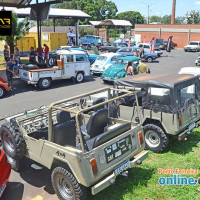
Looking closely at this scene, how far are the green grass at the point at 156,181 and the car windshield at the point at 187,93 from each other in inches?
52.4

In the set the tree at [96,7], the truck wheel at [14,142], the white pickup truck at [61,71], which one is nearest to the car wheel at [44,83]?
the white pickup truck at [61,71]

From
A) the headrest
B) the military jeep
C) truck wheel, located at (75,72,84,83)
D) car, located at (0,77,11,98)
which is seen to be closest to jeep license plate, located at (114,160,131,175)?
the military jeep

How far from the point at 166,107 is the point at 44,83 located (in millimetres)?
9333

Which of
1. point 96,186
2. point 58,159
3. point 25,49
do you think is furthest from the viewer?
point 25,49

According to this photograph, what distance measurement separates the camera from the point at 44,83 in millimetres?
14523

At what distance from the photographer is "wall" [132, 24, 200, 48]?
45.5 metres

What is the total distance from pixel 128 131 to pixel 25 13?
25203 millimetres

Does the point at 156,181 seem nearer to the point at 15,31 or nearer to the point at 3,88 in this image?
the point at 3,88

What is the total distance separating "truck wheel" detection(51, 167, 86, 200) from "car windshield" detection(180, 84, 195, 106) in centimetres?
365

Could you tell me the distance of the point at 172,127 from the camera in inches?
257

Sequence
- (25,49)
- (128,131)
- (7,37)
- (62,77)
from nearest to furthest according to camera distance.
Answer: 1. (128,131)
2. (62,77)
3. (7,37)
4. (25,49)

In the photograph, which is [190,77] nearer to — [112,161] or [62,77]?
[112,161]

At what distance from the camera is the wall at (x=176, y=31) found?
45.5 meters

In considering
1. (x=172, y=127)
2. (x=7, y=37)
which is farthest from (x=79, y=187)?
(x=7, y=37)
